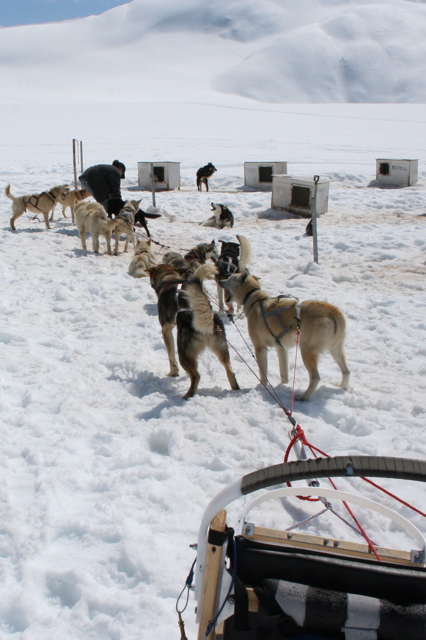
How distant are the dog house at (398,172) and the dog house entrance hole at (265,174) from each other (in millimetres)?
3410

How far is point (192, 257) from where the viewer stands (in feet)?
24.0

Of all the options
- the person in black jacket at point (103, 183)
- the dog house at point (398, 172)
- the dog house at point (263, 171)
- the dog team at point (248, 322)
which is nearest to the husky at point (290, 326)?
the dog team at point (248, 322)

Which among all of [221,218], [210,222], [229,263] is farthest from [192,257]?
[210,222]

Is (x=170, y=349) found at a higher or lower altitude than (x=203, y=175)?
lower

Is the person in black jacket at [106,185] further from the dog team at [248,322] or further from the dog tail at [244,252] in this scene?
the dog tail at [244,252]

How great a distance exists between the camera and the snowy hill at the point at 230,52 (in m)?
97.6

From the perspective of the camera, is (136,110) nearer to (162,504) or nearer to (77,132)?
(77,132)

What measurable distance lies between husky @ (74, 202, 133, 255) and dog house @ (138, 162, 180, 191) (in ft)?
24.3

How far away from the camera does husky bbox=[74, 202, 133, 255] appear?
9539 mm

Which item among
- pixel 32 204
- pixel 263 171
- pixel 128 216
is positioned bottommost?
pixel 128 216

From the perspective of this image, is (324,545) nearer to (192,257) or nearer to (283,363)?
(283,363)

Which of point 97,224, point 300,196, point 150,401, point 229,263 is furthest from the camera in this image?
point 300,196

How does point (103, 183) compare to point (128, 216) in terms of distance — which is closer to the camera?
point (128, 216)

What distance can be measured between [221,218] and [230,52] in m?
134
